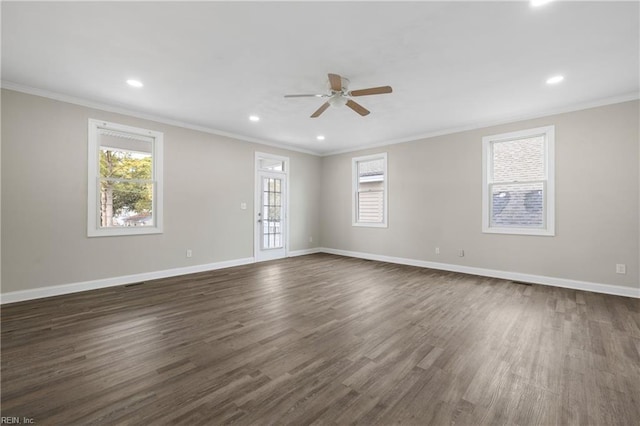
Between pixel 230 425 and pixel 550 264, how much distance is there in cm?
510

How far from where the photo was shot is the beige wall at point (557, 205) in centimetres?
388

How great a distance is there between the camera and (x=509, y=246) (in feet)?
15.7

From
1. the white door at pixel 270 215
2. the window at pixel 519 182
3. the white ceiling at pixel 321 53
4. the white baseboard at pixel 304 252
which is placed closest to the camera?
the white ceiling at pixel 321 53

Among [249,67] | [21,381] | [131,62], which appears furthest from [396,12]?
[21,381]

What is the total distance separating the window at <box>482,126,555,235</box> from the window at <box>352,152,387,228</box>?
6.97 feet

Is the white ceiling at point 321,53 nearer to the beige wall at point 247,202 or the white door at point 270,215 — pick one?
the beige wall at point 247,202

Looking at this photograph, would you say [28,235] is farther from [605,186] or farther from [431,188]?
[605,186]

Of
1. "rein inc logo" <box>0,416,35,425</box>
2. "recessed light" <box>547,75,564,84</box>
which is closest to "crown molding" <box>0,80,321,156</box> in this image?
"rein inc logo" <box>0,416,35,425</box>

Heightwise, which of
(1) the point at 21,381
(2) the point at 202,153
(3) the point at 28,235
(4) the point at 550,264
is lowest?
(1) the point at 21,381

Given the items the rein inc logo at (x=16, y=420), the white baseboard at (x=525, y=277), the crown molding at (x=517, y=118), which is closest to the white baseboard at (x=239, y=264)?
the white baseboard at (x=525, y=277)

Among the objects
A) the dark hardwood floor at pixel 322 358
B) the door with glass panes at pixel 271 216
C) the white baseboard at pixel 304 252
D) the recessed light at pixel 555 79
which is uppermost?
the recessed light at pixel 555 79

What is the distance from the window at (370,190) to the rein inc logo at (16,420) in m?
5.88

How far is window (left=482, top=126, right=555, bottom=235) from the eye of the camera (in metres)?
4.46

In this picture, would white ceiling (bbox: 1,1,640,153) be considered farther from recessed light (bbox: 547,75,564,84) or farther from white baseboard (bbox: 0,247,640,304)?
white baseboard (bbox: 0,247,640,304)
